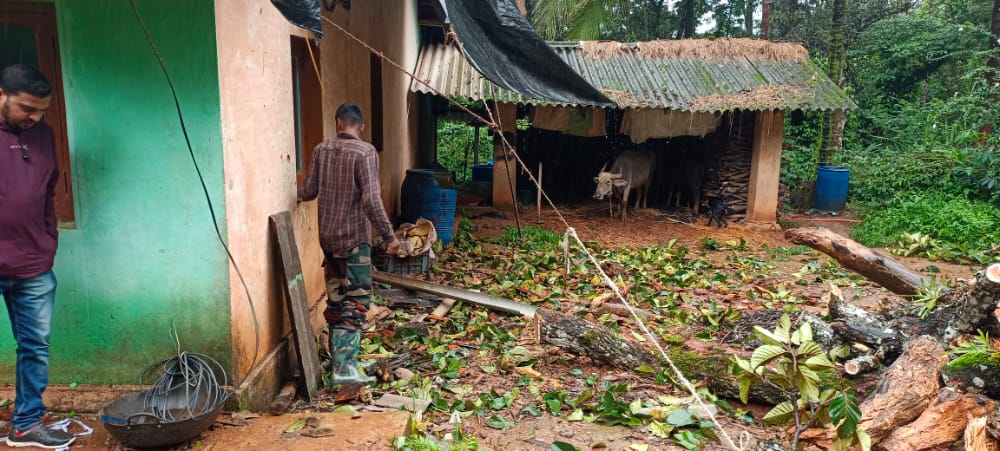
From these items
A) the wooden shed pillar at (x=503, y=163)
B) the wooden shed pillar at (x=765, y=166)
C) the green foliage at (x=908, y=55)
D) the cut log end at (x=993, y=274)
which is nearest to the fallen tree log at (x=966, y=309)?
the cut log end at (x=993, y=274)

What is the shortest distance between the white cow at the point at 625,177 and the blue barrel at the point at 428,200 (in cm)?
426

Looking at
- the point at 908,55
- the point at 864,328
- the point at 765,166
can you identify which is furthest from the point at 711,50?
the point at 864,328

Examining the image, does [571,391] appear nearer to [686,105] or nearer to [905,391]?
[905,391]

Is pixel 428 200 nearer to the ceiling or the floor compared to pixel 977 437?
nearer to the ceiling

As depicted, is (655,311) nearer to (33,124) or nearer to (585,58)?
(33,124)

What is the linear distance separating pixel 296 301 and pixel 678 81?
30.7 ft

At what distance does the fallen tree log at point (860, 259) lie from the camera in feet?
17.6

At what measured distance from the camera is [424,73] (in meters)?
11.9

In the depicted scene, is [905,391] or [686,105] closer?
[905,391]

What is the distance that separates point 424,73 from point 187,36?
8.76 meters

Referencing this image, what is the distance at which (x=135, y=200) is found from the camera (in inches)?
135

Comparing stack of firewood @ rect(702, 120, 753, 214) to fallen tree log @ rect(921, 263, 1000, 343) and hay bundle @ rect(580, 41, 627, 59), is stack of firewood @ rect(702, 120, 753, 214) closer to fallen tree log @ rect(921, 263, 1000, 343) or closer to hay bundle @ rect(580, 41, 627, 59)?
hay bundle @ rect(580, 41, 627, 59)

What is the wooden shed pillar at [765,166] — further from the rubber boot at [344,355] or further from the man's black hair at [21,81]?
the man's black hair at [21,81]

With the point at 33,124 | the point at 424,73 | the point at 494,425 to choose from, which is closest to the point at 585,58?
the point at 424,73
